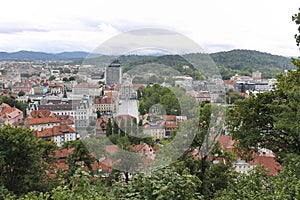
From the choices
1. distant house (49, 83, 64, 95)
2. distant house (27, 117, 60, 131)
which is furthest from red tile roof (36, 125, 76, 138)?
distant house (49, 83, 64, 95)

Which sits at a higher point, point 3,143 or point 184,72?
point 184,72

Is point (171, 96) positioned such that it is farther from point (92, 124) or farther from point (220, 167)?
point (220, 167)

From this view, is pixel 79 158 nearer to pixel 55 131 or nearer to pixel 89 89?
pixel 89 89

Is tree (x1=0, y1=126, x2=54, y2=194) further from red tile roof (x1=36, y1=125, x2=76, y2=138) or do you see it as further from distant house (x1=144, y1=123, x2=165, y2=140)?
red tile roof (x1=36, y1=125, x2=76, y2=138)

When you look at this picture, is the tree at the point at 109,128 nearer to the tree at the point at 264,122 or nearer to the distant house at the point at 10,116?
the tree at the point at 264,122

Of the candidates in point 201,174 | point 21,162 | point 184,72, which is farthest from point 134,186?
point 21,162

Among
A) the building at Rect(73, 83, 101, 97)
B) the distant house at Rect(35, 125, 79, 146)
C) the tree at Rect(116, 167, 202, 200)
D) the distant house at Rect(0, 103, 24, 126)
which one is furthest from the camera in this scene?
the distant house at Rect(0, 103, 24, 126)

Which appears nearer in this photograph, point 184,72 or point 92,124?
point 184,72

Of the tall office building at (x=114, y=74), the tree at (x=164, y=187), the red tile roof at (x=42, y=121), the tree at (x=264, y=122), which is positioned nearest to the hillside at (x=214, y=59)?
the tall office building at (x=114, y=74)

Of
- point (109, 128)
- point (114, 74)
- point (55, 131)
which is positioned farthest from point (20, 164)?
point (55, 131)
